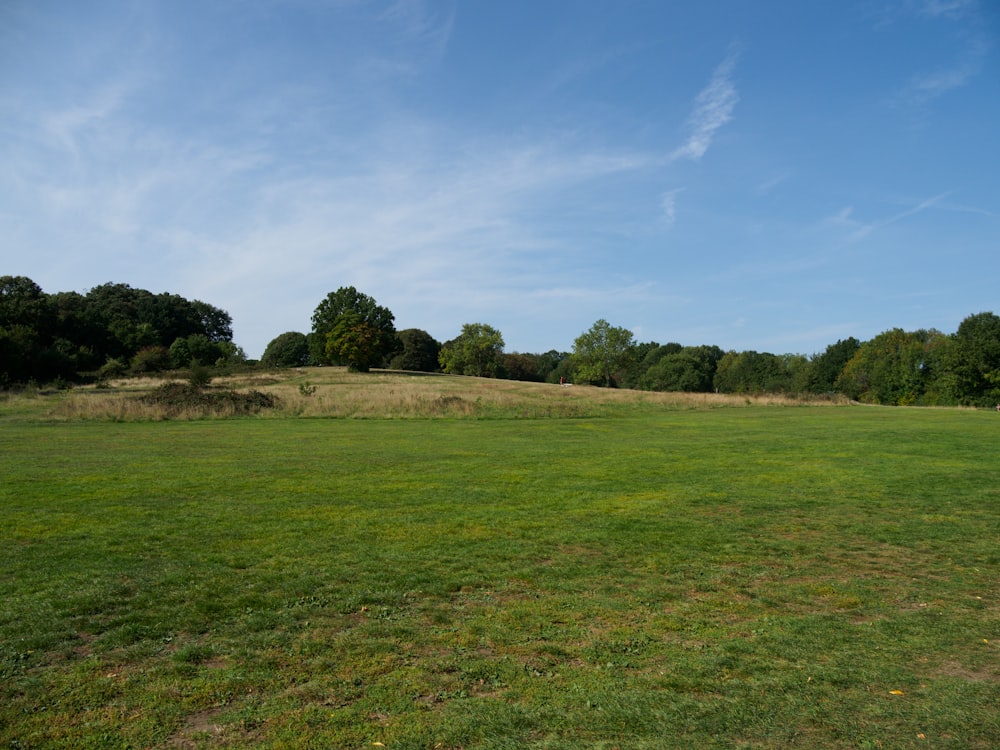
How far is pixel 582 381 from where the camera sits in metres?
115

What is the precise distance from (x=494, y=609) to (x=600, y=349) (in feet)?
352

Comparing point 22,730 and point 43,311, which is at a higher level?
point 43,311

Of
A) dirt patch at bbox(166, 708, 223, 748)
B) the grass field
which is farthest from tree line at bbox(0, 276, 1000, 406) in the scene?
dirt patch at bbox(166, 708, 223, 748)

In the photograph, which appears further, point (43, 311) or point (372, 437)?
point (43, 311)

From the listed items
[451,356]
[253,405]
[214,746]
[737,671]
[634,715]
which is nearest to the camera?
[214,746]

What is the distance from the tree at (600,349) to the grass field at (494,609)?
97691mm

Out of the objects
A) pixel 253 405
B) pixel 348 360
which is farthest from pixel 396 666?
pixel 348 360

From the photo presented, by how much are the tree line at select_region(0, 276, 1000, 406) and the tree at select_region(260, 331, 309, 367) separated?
10.7 inches

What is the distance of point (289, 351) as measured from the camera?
115m

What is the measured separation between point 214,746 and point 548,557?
488cm

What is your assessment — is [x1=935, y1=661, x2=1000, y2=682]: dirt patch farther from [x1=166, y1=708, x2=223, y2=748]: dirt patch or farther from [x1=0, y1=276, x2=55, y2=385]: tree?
[x1=0, y1=276, x2=55, y2=385]: tree

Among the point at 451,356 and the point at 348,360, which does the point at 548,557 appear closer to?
the point at 348,360

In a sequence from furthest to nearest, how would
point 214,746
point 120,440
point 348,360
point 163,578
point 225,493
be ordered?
point 348,360
point 120,440
point 225,493
point 163,578
point 214,746

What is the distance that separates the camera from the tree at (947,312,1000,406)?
65125 mm
